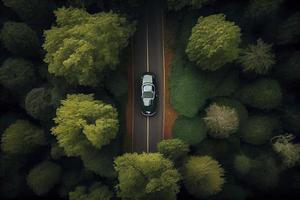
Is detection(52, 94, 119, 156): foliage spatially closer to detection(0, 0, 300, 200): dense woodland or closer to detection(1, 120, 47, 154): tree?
detection(0, 0, 300, 200): dense woodland

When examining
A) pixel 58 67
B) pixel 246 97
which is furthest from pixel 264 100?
pixel 58 67

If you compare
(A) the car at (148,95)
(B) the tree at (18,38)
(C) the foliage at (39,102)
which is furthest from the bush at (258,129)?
(B) the tree at (18,38)

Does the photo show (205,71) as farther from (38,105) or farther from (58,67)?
(38,105)

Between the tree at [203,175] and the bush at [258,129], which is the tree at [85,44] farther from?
the bush at [258,129]

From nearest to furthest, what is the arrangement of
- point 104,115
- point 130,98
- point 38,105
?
point 104,115
point 38,105
point 130,98

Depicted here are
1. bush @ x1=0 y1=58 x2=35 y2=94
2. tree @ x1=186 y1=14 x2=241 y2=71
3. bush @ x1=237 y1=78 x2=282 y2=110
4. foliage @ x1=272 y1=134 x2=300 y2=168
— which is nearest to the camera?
tree @ x1=186 y1=14 x2=241 y2=71

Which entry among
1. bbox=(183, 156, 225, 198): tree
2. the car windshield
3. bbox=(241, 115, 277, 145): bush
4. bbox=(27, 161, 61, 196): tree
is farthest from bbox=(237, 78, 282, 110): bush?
bbox=(27, 161, 61, 196): tree
